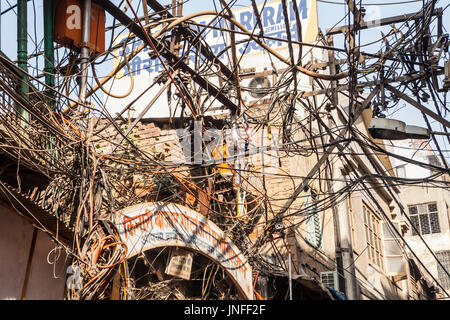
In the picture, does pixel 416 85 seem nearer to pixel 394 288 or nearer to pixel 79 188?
pixel 79 188

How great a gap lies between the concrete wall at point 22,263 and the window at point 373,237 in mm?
11199

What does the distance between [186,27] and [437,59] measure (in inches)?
163

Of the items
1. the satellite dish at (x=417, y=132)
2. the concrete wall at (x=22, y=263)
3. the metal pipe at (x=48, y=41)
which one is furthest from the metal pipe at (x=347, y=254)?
the metal pipe at (x=48, y=41)

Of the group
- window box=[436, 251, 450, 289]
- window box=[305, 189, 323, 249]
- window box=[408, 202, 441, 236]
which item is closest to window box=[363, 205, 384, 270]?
window box=[305, 189, 323, 249]

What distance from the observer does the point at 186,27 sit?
31.8ft

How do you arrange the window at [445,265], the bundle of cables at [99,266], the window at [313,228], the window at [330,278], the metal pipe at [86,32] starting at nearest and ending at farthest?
the bundle of cables at [99,266]
the metal pipe at [86,32]
the window at [330,278]
the window at [313,228]
the window at [445,265]

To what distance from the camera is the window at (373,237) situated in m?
17.3

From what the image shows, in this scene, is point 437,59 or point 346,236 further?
point 346,236

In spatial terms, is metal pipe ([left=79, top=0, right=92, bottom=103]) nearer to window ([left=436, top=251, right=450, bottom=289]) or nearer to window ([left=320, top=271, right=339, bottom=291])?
window ([left=320, top=271, right=339, bottom=291])

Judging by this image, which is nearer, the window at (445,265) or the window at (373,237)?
the window at (373,237)

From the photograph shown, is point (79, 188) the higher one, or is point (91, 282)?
point (79, 188)

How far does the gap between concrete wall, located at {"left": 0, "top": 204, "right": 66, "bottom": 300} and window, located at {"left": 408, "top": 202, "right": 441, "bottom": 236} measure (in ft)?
85.5

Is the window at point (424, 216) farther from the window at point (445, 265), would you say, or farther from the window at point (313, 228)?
the window at point (313, 228)

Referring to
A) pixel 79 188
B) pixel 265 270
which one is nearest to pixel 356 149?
pixel 265 270
